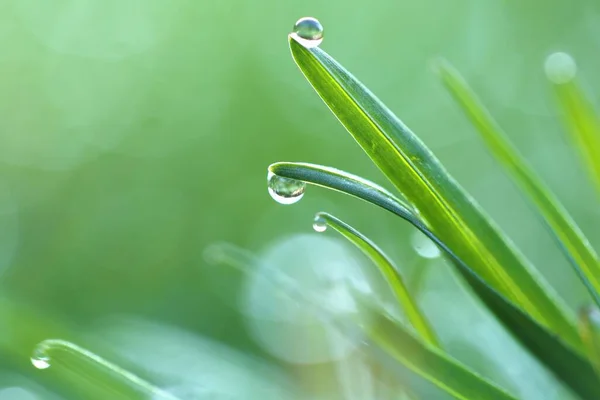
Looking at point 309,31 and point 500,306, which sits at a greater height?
point 309,31

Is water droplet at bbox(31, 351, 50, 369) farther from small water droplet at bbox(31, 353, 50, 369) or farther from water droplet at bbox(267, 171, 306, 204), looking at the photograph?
water droplet at bbox(267, 171, 306, 204)

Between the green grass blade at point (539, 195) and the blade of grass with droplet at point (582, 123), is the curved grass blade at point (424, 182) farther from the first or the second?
the blade of grass with droplet at point (582, 123)

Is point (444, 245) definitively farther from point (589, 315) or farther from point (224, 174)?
point (224, 174)

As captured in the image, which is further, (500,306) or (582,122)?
(582,122)

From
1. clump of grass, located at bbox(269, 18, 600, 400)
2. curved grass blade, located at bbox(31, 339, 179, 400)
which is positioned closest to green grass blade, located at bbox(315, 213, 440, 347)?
clump of grass, located at bbox(269, 18, 600, 400)

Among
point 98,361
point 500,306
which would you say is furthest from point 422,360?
point 98,361
